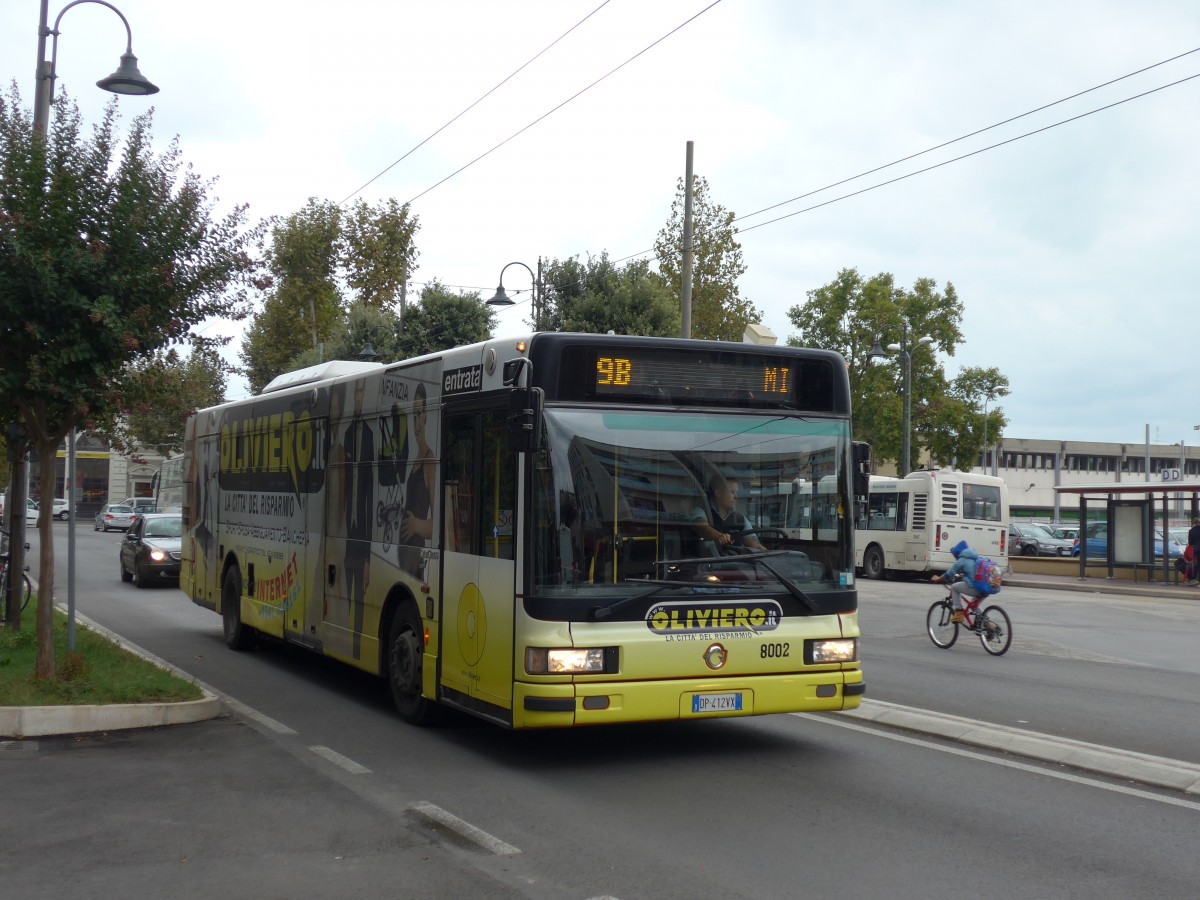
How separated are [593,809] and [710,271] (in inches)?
1686

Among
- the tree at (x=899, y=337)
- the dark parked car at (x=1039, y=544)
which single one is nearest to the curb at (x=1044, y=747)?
the dark parked car at (x=1039, y=544)

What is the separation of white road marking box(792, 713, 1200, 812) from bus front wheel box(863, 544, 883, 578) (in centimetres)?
2630

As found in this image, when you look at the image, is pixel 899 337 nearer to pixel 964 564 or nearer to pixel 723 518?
pixel 964 564

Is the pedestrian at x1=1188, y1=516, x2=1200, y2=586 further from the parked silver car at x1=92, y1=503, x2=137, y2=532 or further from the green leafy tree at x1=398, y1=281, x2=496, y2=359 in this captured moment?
the parked silver car at x1=92, y1=503, x2=137, y2=532

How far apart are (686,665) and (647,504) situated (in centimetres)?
105

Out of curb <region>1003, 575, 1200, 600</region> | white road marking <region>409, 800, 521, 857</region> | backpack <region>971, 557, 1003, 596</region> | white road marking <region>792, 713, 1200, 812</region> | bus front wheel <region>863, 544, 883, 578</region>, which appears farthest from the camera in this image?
bus front wheel <region>863, 544, 883, 578</region>

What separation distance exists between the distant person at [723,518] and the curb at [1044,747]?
8.33ft

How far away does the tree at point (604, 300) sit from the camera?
124 feet

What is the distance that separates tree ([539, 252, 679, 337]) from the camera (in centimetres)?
3794

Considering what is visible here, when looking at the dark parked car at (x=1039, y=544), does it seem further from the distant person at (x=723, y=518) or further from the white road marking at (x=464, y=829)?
the white road marking at (x=464, y=829)

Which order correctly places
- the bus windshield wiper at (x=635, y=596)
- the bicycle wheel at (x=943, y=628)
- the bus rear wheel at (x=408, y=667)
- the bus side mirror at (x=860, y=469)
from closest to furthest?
the bus windshield wiper at (x=635, y=596) < the bus side mirror at (x=860, y=469) < the bus rear wheel at (x=408, y=667) < the bicycle wheel at (x=943, y=628)

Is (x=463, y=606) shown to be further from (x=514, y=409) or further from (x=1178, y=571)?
(x=1178, y=571)

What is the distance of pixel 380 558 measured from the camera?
10461 millimetres

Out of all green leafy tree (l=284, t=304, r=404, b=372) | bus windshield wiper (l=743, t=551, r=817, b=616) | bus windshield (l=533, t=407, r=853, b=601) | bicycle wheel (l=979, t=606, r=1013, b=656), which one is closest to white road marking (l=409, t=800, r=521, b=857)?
bus windshield (l=533, t=407, r=853, b=601)
